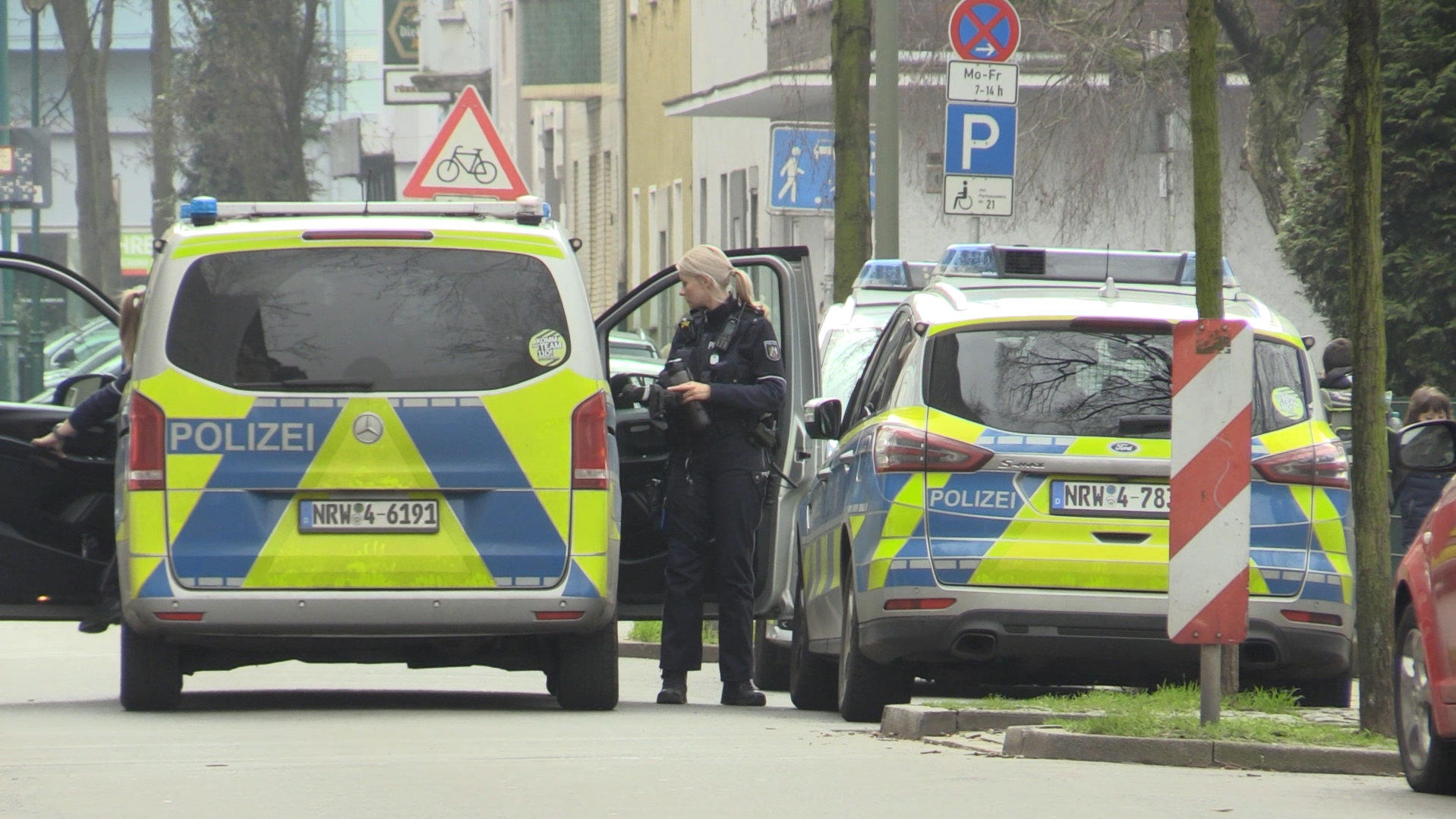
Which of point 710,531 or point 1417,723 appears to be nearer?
point 1417,723

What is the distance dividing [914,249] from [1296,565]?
84.2ft

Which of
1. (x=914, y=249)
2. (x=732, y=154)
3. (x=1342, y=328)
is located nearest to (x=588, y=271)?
(x=732, y=154)

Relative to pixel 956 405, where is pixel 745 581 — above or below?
→ below

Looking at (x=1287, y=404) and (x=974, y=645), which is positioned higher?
(x=1287, y=404)

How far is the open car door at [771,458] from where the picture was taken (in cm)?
1223

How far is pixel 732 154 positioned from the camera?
44281 mm

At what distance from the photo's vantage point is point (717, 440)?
12.0m

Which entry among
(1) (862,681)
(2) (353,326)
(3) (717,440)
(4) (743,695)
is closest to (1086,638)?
(1) (862,681)

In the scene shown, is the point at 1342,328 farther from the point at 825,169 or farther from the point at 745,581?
the point at 745,581

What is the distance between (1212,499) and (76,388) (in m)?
5.04

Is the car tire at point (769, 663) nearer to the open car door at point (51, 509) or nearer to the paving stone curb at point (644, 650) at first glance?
the paving stone curb at point (644, 650)

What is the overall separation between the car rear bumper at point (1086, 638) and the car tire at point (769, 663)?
11.0 feet

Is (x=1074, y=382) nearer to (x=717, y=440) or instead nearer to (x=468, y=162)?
(x=717, y=440)

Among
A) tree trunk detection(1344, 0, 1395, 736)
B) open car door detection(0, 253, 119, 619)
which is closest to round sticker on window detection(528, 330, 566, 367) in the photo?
open car door detection(0, 253, 119, 619)
